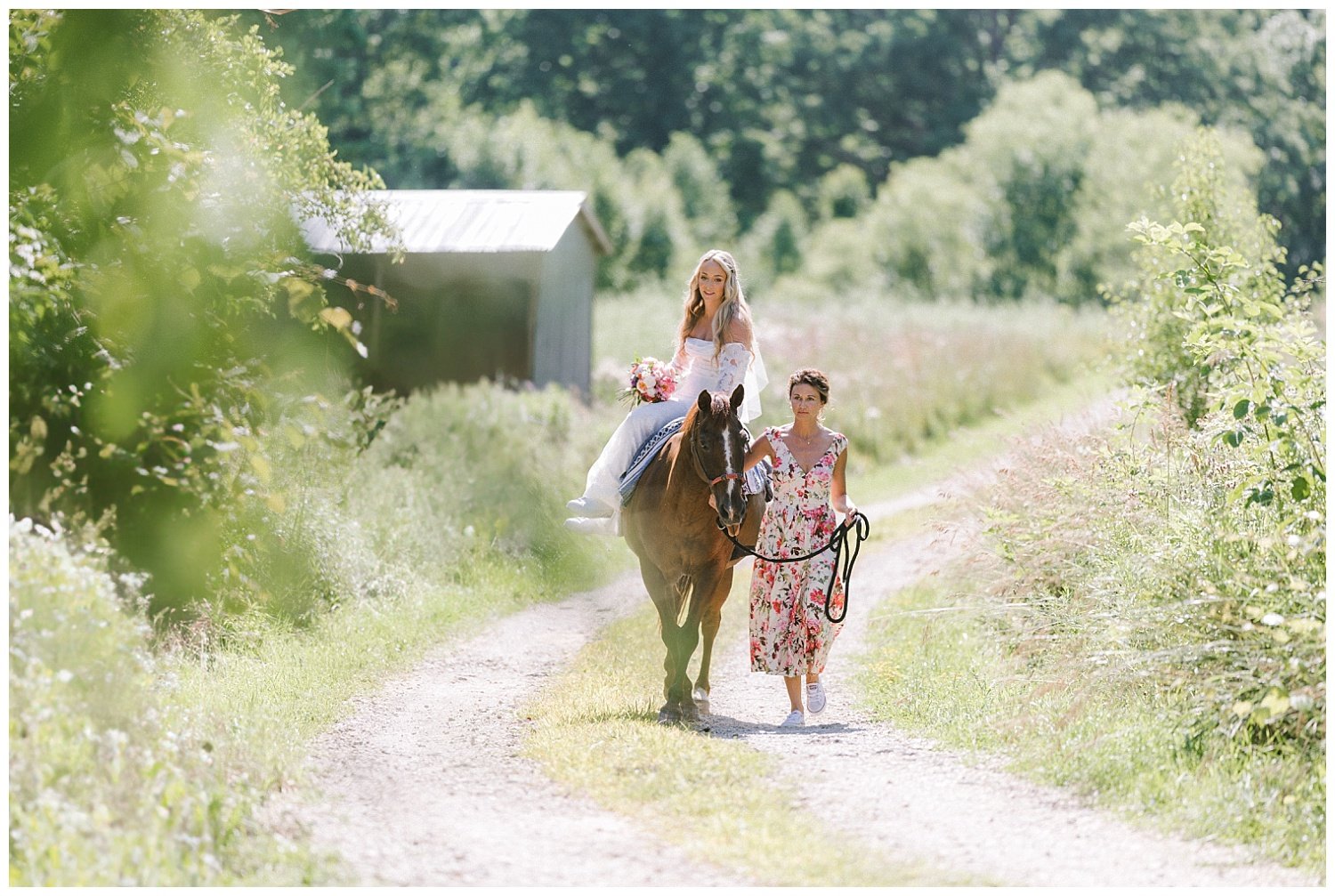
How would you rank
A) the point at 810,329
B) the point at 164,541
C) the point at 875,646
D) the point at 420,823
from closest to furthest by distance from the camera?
the point at 420,823 < the point at 164,541 < the point at 875,646 < the point at 810,329

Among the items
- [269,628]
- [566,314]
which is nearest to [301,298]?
[269,628]

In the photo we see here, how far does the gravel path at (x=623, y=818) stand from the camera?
5.73 m

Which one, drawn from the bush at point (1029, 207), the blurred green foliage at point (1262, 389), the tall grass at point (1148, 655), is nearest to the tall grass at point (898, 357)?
the bush at point (1029, 207)

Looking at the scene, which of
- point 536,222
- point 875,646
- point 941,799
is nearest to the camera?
point 941,799

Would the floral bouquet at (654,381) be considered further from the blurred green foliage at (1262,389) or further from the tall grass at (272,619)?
the blurred green foliage at (1262,389)

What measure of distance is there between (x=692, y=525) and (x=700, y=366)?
1194 mm

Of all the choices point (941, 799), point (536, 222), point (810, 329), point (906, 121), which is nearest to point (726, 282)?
point (941, 799)

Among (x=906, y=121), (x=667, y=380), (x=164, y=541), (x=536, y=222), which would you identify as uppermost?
(x=906, y=121)

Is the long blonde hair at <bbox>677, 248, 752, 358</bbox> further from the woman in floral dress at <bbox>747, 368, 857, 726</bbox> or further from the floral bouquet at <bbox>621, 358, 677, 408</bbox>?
the woman in floral dress at <bbox>747, 368, 857, 726</bbox>

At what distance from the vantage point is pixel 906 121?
60.5 m

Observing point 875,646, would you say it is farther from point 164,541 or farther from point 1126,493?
point 164,541

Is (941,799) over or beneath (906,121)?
beneath

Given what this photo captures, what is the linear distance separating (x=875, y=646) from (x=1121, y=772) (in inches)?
165

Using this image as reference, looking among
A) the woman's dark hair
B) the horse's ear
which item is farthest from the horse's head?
the woman's dark hair
